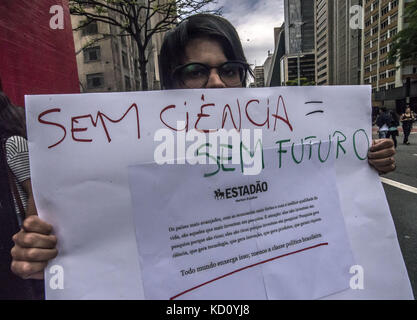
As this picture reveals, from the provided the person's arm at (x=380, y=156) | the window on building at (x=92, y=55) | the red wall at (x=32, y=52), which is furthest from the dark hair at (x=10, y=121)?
the window on building at (x=92, y=55)

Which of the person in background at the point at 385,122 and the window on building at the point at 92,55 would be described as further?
the window on building at the point at 92,55

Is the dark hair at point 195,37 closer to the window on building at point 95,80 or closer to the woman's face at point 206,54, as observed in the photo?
the woman's face at point 206,54

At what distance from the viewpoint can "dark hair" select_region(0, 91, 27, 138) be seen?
1.04 m

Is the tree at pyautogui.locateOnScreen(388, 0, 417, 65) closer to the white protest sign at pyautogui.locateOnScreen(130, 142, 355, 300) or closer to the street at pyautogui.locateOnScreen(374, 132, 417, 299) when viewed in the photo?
the street at pyautogui.locateOnScreen(374, 132, 417, 299)

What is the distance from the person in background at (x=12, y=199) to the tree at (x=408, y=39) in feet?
56.9

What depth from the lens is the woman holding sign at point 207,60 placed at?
111cm

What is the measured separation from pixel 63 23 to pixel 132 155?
8.03 feet

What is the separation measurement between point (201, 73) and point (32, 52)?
1.45 meters

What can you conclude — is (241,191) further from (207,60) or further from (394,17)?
(394,17)

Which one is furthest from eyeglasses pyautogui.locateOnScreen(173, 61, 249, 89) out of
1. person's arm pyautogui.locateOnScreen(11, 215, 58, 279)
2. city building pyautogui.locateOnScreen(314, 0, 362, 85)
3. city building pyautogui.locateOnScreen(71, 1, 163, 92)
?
city building pyautogui.locateOnScreen(314, 0, 362, 85)

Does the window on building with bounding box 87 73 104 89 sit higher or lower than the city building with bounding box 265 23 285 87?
lower

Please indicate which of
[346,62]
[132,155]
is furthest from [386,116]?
[346,62]

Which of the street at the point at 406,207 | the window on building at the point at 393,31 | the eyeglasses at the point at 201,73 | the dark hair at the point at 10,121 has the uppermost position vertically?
the window on building at the point at 393,31

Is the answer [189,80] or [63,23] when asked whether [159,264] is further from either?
[63,23]
